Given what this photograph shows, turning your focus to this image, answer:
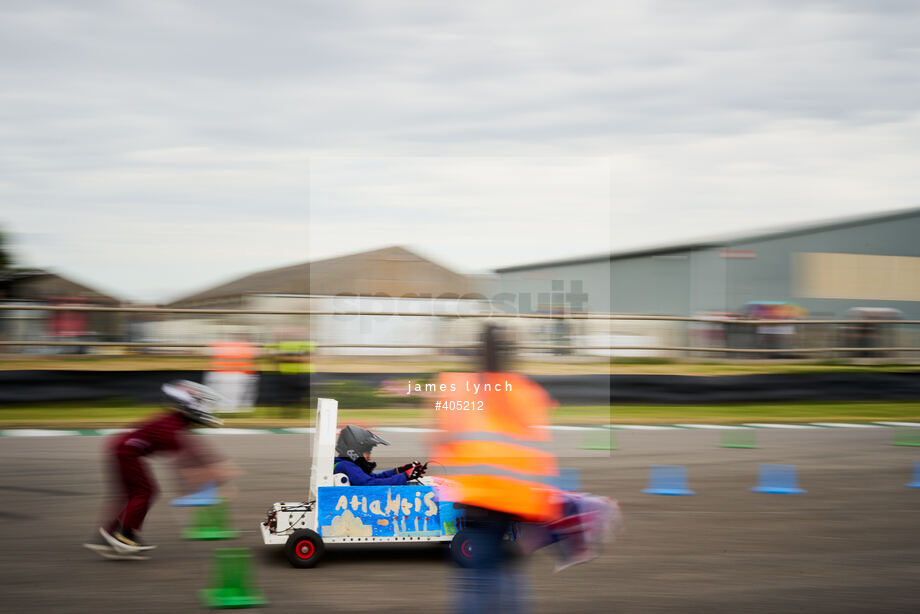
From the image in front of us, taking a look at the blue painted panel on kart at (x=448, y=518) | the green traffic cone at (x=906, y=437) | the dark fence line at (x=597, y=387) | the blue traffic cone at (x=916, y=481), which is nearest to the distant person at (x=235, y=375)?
the dark fence line at (x=597, y=387)

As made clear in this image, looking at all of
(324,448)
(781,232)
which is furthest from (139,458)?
(781,232)

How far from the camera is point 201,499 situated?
8602 mm

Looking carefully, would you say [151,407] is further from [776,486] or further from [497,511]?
[497,511]

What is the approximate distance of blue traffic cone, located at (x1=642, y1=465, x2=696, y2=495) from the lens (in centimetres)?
934

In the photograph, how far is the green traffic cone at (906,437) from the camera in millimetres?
13938

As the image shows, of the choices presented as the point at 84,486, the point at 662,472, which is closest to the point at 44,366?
the point at 84,486

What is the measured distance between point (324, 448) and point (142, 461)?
133 cm

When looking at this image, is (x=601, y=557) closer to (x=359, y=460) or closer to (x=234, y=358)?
(x=359, y=460)

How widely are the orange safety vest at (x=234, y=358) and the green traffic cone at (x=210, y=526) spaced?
752 cm

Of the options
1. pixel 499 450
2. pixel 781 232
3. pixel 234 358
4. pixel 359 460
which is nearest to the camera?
pixel 499 450

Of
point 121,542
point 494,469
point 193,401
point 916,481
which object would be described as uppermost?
point 193,401

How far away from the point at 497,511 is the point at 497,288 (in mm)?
11647

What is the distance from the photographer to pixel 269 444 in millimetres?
12531

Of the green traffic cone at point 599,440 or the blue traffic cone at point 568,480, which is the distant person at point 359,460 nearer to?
the blue traffic cone at point 568,480
